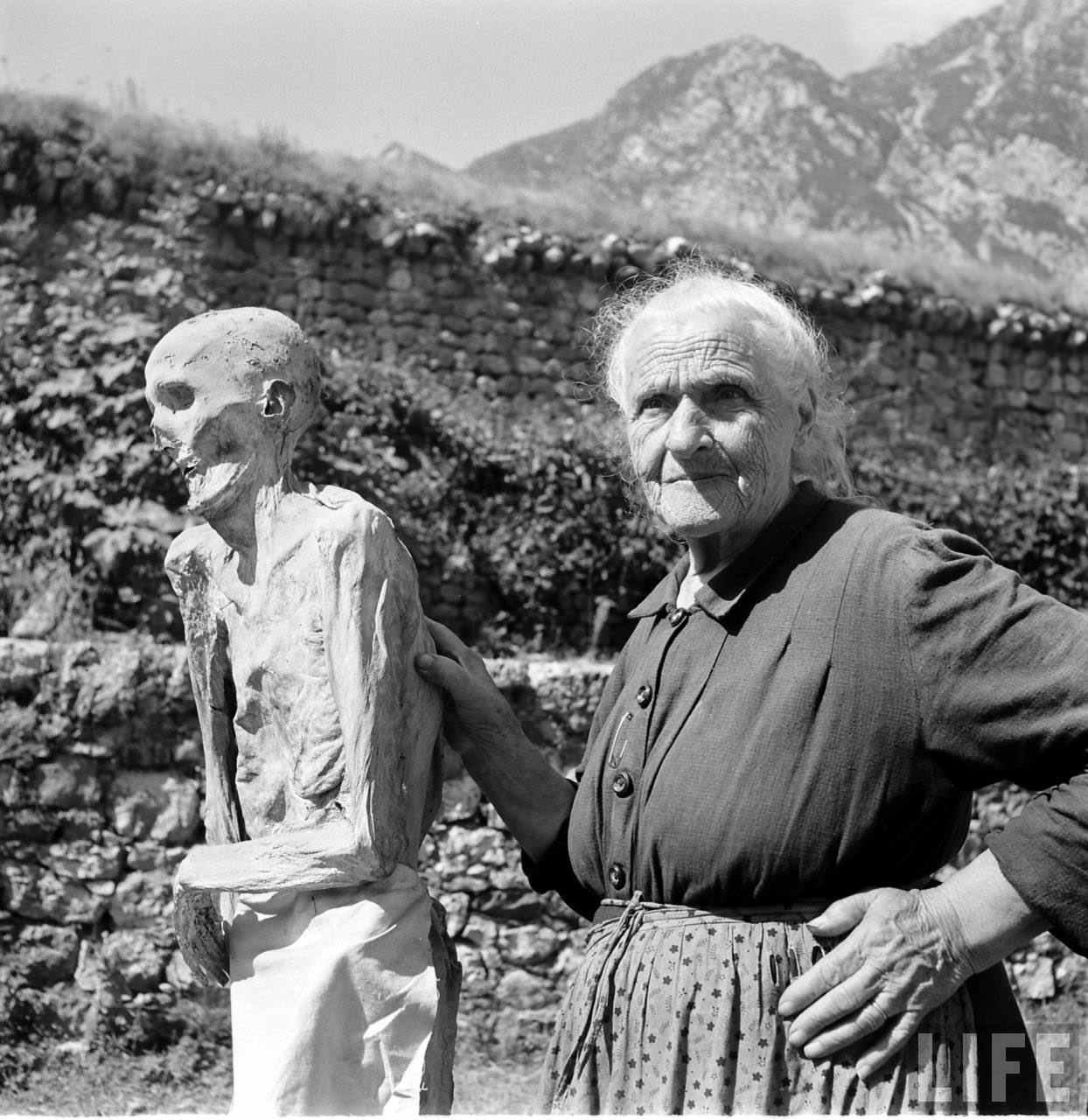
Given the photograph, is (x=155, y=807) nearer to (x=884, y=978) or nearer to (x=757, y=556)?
(x=757, y=556)

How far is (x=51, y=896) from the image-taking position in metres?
5.26

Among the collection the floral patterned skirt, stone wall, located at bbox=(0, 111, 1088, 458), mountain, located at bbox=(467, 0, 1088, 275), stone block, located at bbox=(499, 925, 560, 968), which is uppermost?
mountain, located at bbox=(467, 0, 1088, 275)

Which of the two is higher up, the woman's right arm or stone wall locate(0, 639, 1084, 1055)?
the woman's right arm

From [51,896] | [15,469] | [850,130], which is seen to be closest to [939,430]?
[15,469]

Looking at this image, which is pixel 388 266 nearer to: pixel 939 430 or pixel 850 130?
pixel 939 430

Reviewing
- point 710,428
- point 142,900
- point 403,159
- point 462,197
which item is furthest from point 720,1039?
point 403,159

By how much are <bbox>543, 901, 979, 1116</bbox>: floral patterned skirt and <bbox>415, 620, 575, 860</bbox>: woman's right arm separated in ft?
1.45

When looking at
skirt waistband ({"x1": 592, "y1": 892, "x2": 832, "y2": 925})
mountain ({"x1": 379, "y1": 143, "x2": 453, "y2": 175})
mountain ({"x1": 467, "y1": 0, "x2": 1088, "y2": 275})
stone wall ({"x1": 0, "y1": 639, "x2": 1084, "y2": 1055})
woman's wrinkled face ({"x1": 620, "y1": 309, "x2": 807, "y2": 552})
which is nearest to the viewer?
skirt waistband ({"x1": 592, "y1": 892, "x2": 832, "y2": 925})

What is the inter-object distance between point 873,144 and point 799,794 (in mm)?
39409

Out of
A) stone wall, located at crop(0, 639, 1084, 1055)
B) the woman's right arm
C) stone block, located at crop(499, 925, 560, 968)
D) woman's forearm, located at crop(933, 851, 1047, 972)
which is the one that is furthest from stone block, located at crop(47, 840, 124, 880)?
woman's forearm, located at crop(933, 851, 1047, 972)

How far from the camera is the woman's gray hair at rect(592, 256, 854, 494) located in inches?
98.3

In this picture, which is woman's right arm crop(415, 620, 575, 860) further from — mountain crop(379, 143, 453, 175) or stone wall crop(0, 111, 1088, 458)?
mountain crop(379, 143, 453, 175)

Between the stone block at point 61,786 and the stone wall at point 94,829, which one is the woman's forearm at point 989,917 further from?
the stone block at point 61,786

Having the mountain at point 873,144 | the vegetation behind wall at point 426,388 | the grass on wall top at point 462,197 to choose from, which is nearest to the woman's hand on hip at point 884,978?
the vegetation behind wall at point 426,388
